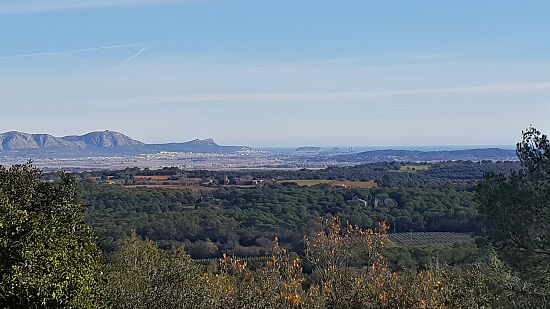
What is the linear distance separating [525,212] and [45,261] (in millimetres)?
9157

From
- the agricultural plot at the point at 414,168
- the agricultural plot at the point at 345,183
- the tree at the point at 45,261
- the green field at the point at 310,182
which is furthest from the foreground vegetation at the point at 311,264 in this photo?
the agricultural plot at the point at 414,168

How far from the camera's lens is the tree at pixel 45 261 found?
33.9 feet

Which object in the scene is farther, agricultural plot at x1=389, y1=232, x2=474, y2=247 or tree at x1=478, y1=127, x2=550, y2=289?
agricultural plot at x1=389, y1=232, x2=474, y2=247

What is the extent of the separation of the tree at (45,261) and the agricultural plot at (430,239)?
3326cm

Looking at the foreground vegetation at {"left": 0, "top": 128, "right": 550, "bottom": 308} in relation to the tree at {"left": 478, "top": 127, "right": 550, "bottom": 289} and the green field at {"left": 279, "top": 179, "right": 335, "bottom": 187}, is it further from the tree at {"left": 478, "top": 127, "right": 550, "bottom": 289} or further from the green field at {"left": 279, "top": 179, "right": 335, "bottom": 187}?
the green field at {"left": 279, "top": 179, "right": 335, "bottom": 187}

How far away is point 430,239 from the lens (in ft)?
157

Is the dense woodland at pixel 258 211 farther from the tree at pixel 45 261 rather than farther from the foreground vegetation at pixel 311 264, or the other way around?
the tree at pixel 45 261

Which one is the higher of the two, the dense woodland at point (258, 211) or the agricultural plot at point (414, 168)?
the agricultural plot at point (414, 168)

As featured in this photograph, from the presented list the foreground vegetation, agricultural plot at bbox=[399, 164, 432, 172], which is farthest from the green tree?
agricultural plot at bbox=[399, 164, 432, 172]

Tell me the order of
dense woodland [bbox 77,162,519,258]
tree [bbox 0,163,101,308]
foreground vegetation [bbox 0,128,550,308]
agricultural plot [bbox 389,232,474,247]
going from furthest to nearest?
dense woodland [bbox 77,162,519,258]
agricultural plot [bbox 389,232,474,247]
foreground vegetation [bbox 0,128,550,308]
tree [bbox 0,163,101,308]

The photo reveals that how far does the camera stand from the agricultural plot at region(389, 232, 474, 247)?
4421 centimetres

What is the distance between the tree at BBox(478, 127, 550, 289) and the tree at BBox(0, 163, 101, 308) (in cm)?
796

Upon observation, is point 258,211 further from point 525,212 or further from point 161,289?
point 525,212

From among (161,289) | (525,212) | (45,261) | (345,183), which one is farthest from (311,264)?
(345,183)
